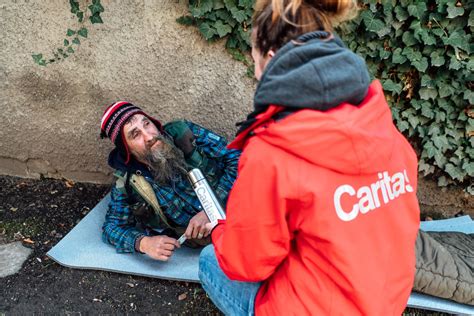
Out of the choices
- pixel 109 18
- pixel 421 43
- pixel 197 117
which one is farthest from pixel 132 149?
pixel 421 43

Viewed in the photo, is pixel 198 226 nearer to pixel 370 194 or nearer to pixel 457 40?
pixel 370 194

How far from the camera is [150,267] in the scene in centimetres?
275

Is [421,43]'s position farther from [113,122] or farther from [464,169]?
[113,122]

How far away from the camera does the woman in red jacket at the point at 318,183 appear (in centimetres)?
128

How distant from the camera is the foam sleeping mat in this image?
271 centimetres

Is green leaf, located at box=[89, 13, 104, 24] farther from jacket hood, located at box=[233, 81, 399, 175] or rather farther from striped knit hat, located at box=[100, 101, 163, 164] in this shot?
jacket hood, located at box=[233, 81, 399, 175]

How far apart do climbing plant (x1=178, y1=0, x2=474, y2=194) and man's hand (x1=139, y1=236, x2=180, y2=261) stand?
1.27 metres

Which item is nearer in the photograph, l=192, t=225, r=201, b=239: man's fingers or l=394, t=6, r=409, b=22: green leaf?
l=192, t=225, r=201, b=239: man's fingers

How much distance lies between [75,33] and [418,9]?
2.21m

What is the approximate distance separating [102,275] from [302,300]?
1.69m

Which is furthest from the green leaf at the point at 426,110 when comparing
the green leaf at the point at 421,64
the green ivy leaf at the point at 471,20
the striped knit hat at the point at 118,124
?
the striped knit hat at the point at 118,124

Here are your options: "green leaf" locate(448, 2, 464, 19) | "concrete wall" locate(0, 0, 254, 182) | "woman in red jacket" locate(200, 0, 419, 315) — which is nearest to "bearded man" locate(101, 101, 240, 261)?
"concrete wall" locate(0, 0, 254, 182)

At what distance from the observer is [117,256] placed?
112 inches

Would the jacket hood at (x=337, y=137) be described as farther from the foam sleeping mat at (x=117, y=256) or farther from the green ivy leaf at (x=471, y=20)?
the green ivy leaf at (x=471, y=20)
